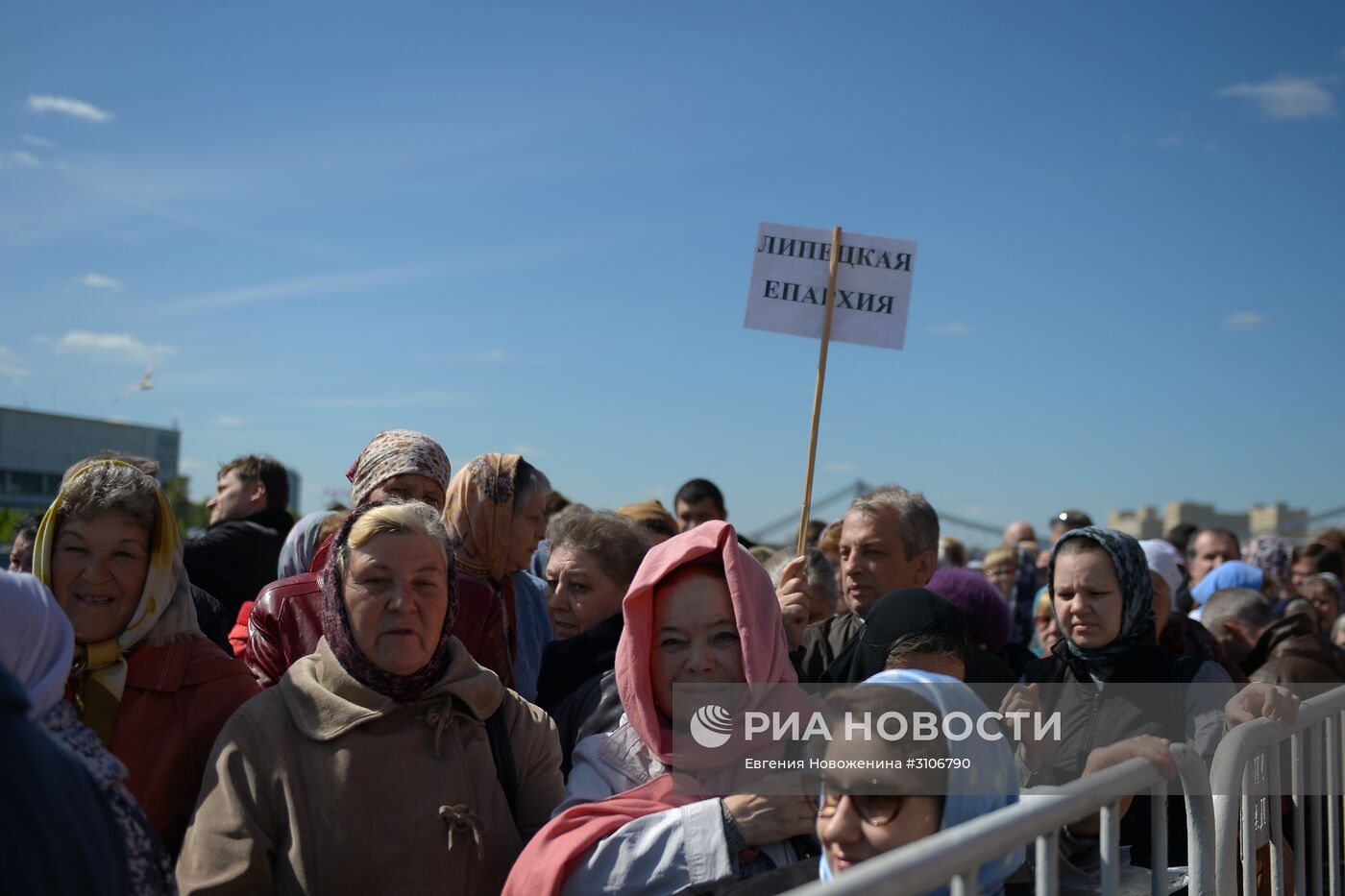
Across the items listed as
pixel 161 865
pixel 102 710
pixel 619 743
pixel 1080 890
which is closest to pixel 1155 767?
pixel 1080 890

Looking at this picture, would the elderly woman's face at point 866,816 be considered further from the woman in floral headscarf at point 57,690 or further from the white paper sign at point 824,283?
the white paper sign at point 824,283

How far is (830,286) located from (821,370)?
15.5 inches

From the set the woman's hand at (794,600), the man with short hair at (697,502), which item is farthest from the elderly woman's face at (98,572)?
the man with short hair at (697,502)

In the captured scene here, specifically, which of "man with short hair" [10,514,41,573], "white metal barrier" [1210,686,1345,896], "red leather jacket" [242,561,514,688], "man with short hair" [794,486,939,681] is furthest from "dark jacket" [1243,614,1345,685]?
"man with short hair" [10,514,41,573]

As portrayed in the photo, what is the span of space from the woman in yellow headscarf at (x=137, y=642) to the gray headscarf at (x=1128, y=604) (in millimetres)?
2612

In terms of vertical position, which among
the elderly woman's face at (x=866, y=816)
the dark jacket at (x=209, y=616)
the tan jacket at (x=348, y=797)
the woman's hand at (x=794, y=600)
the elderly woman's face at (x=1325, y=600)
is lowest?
the tan jacket at (x=348, y=797)

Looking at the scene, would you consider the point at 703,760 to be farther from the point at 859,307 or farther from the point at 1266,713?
the point at 859,307

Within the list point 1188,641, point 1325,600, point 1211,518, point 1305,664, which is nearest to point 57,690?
point 1188,641

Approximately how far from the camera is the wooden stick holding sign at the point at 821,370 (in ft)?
14.0

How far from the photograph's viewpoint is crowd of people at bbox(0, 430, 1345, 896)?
203 centimetres

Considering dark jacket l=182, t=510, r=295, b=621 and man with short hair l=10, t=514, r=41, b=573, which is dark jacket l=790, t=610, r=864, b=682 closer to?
dark jacket l=182, t=510, r=295, b=621

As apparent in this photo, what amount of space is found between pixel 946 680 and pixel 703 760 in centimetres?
67

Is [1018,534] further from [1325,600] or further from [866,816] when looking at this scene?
[866,816]

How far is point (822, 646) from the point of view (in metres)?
4.54
